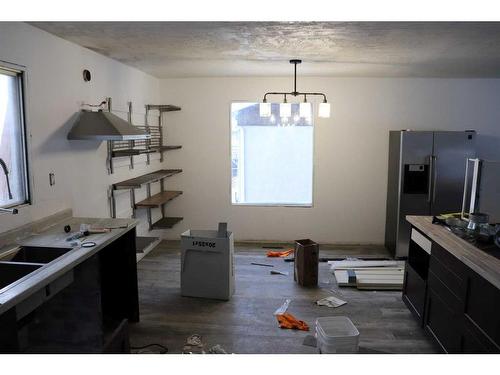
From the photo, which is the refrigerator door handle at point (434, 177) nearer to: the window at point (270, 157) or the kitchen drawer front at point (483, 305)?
the window at point (270, 157)

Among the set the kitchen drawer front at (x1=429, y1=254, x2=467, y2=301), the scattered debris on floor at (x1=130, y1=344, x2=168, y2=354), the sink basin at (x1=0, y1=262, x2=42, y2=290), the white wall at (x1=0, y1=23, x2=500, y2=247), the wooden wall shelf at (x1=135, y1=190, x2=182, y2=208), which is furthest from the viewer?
the white wall at (x1=0, y1=23, x2=500, y2=247)

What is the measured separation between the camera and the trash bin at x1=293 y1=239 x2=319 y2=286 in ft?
13.1

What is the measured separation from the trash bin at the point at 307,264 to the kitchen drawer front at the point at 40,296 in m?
2.32

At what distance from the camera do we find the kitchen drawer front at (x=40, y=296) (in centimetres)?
185

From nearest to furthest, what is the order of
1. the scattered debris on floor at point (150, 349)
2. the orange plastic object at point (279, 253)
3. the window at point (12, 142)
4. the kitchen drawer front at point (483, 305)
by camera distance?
1. the kitchen drawer front at point (483, 305)
2. the window at point (12, 142)
3. the scattered debris on floor at point (150, 349)
4. the orange plastic object at point (279, 253)

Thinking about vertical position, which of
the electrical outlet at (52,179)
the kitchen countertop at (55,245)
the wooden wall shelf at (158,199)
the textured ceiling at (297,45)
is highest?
the textured ceiling at (297,45)

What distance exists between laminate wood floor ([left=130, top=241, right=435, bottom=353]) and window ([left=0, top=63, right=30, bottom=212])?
1361 mm

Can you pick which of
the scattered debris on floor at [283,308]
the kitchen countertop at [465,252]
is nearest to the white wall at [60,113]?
the scattered debris on floor at [283,308]

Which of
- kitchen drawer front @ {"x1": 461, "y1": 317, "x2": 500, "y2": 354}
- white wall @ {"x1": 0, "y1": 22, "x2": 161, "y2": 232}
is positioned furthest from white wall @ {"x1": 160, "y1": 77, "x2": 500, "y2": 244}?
kitchen drawer front @ {"x1": 461, "y1": 317, "x2": 500, "y2": 354}

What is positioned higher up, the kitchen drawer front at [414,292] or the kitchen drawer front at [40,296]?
the kitchen drawer front at [40,296]

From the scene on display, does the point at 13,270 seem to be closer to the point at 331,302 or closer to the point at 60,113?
the point at 60,113

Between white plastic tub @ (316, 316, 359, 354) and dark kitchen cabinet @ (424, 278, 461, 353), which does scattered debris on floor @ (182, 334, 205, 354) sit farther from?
dark kitchen cabinet @ (424, 278, 461, 353)

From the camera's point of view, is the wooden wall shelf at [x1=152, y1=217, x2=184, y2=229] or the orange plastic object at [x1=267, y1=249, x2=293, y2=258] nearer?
the orange plastic object at [x1=267, y1=249, x2=293, y2=258]

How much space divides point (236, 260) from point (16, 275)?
115 inches
